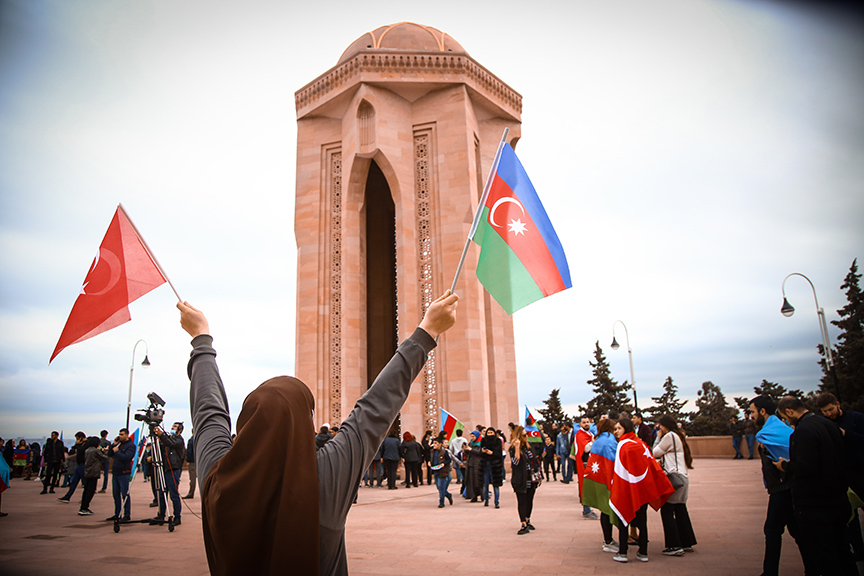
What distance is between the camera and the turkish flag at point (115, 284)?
4.94 metres

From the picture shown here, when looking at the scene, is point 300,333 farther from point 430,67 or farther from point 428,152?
point 430,67

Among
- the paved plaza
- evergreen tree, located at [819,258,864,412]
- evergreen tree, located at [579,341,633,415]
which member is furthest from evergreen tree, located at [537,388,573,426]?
the paved plaza

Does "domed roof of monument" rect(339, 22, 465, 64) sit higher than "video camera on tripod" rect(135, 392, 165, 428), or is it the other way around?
"domed roof of monument" rect(339, 22, 465, 64)

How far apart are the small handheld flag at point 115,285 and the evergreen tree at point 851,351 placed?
30664mm

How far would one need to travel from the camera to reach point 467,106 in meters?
22.2

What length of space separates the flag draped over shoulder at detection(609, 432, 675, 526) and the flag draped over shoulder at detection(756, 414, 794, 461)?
4.60 feet

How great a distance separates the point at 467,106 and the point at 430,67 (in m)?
2.07

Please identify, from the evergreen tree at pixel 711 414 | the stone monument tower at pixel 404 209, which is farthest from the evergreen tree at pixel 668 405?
the stone monument tower at pixel 404 209

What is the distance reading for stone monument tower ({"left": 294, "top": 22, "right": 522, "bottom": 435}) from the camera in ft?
67.8

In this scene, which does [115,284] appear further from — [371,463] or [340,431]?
[340,431]

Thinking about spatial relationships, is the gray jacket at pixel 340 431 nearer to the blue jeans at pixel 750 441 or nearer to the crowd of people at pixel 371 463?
the crowd of people at pixel 371 463

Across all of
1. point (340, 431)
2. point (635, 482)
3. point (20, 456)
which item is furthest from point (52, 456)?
point (340, 431)

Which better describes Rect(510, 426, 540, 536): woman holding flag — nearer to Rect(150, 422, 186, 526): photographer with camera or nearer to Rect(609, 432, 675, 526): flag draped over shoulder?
Rect(609, 432, 675, 526): flag draped over shoulder

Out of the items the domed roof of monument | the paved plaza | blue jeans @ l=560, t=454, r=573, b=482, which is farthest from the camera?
the domed roof of monument
